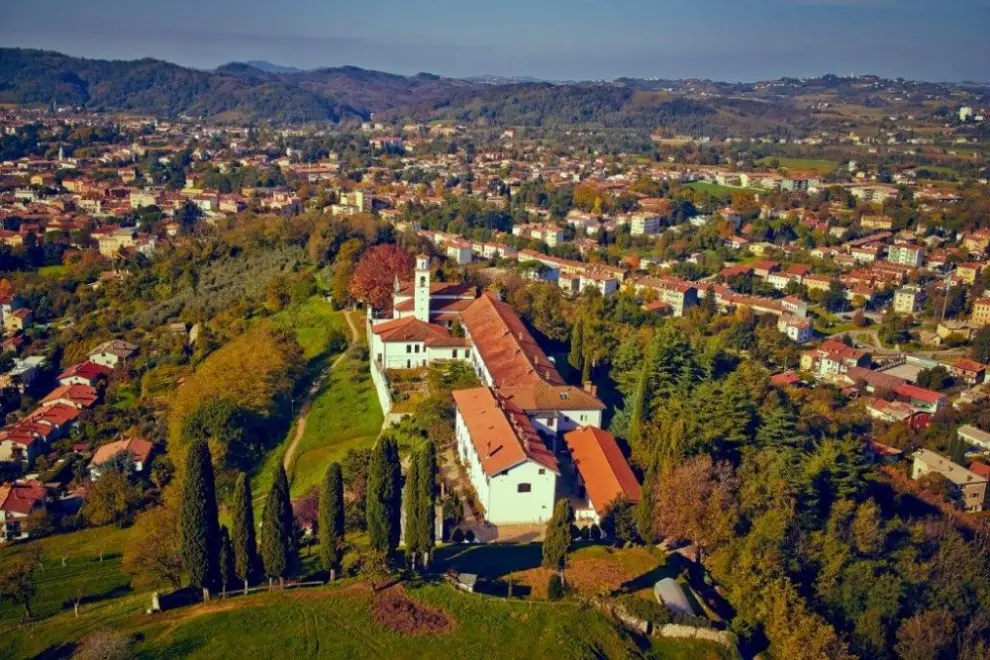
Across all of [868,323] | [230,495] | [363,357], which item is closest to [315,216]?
[363,357]

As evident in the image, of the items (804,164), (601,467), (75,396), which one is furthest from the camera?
(804,164)

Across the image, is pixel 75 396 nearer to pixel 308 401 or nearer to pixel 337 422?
pixel 308 401

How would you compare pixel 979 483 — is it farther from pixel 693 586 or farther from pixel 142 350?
pixel 142 350

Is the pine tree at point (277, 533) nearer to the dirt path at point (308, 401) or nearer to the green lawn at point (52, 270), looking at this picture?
the dirt path at point (308, 401)

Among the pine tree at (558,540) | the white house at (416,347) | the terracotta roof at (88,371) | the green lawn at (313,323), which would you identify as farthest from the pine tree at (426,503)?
the terracotta roof at (88,371)

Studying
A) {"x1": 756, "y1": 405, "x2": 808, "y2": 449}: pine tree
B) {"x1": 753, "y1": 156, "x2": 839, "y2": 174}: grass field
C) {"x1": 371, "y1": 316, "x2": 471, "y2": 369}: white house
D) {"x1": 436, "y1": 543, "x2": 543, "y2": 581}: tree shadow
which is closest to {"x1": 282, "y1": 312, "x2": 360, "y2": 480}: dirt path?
{"x1": 371, "y1": 316, "x2": 471, "y2": 369}: white house

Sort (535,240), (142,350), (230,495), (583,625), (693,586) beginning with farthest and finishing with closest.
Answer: (535,240) → (142,350) → (230,495) → (693,586) → (583,625)

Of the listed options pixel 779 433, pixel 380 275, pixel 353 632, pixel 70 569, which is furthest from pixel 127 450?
pixel 779 433
